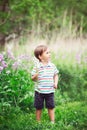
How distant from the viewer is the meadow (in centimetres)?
807

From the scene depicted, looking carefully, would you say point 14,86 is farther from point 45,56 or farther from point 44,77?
point 45,56

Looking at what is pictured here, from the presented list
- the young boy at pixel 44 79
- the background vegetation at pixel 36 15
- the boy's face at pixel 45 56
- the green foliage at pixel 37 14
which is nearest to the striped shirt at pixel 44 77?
the young boy at pixel 44 79

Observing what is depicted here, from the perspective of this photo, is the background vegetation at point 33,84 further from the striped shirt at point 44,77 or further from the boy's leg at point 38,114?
the striped shirt at point 44,77

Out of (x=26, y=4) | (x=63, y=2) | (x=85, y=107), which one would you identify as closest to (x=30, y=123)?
(x=85, y=107)

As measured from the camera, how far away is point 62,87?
10922 mm

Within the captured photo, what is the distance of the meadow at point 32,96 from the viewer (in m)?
8.07

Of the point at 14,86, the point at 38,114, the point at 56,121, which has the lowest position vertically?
the point at 56,121

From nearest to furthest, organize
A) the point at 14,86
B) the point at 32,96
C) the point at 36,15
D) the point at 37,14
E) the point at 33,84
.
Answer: the point at 14,86
the point at 32,96
the point at 33,84
the point at 36,15
the point at 37,14

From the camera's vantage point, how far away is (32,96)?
9.30m

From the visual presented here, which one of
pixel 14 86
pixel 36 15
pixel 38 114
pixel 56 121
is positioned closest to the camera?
pixel 38 114

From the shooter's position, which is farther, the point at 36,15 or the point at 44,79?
the point at 36,15

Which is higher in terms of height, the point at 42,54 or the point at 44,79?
the point at 42,54

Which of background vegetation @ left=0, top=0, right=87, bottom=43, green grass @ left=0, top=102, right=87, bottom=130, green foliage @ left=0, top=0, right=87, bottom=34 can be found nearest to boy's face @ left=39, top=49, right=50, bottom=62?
green grass @ left=0, top=102, right=87, bottom=130

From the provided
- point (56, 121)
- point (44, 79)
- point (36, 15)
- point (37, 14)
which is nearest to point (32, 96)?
point (56, 121)
